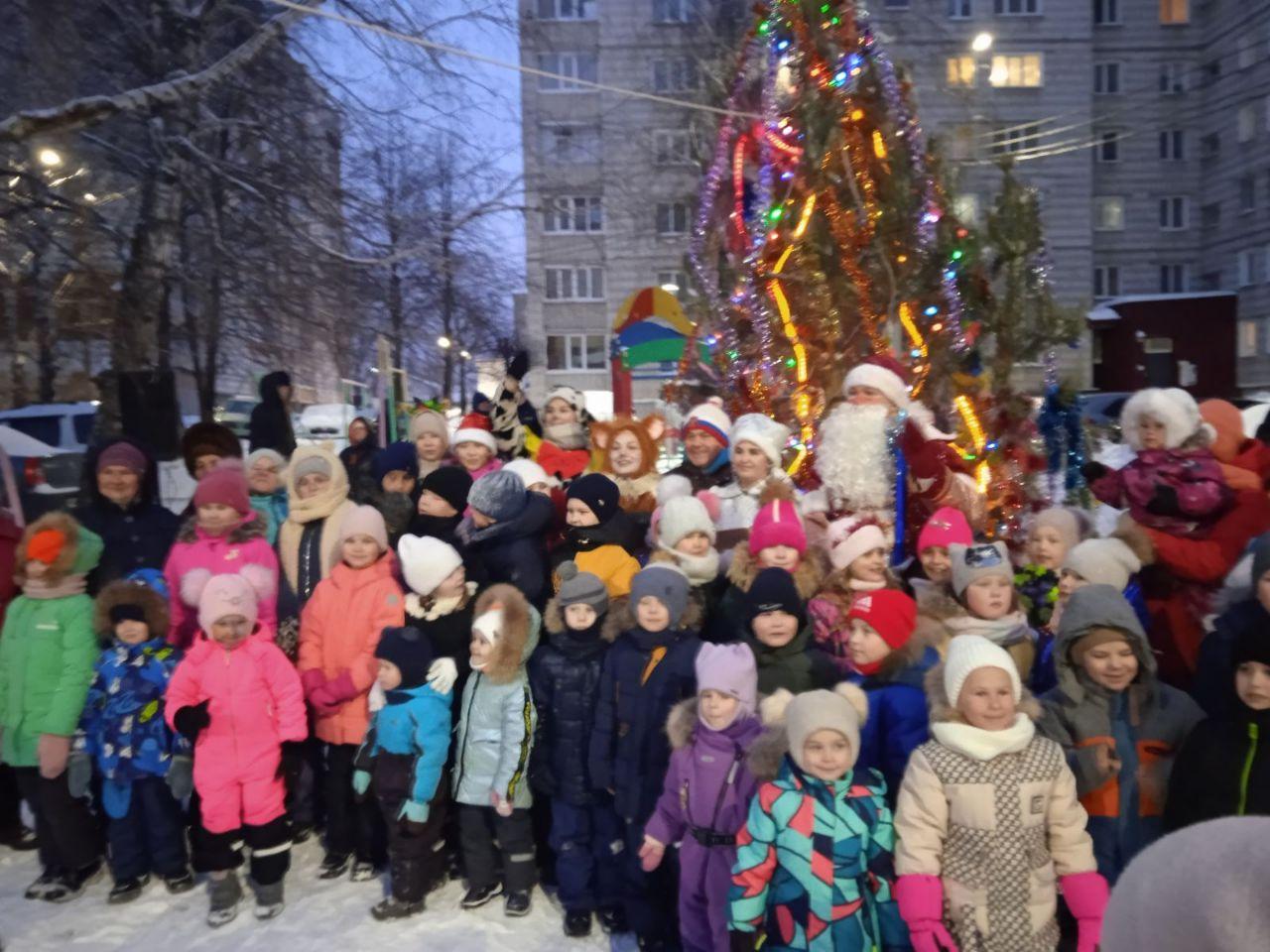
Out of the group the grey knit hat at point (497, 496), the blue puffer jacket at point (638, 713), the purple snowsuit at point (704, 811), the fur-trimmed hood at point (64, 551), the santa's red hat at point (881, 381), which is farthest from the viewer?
the santa's red hat at point (881, 381)

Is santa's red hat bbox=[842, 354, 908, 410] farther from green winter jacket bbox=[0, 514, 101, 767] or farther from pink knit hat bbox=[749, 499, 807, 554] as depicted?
green winter jacket bbox=[0, 514, 101, 767]

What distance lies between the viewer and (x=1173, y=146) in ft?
111

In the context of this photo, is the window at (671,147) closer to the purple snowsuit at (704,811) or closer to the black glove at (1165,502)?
the black glove at (1165,502)

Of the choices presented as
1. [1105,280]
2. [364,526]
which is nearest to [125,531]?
[364,526]

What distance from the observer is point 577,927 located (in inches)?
156

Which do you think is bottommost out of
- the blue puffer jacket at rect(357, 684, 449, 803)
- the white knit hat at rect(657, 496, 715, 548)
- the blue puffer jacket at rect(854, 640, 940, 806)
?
the blue puffer jacket at rect(357, 684, 449, 803)

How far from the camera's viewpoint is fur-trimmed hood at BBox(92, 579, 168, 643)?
4.32m

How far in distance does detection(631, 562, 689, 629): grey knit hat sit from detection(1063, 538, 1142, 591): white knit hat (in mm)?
1647

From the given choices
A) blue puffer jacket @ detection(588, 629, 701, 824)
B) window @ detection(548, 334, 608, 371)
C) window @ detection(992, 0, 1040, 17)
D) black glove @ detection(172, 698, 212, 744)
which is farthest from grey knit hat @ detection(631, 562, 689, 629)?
window @ detection(992, 0, 1040, 17)

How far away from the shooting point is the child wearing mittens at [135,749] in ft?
13.8

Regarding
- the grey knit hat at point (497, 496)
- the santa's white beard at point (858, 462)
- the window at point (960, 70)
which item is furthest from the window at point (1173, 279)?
the grey knit hat at point (497, 496)

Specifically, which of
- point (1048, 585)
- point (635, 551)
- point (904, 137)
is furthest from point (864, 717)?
point (904, 137)

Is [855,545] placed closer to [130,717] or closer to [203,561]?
[203,561]

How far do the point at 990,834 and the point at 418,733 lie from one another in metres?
2.33
